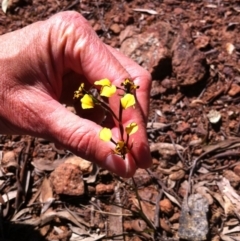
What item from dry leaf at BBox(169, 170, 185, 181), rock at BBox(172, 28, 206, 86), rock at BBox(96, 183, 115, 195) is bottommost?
rock at BBox(96, 183, 115, 195)

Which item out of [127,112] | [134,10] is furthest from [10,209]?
[134,10]

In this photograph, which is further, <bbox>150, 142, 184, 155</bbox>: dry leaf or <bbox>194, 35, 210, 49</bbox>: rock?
<bbox>194, 35, 210, 49</bbox>: rock

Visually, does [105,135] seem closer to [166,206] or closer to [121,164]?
[121,164]

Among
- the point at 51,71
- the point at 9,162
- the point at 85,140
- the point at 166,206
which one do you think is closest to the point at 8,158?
the point at 9,162

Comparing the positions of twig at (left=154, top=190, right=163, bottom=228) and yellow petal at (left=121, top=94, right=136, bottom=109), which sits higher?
yellow petal at (left=121, top=94, right=136, bottom=109)

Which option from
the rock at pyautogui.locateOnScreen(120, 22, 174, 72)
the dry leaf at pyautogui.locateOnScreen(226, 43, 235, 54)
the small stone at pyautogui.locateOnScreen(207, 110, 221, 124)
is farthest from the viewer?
the dry leaf at pyautogui.locateOnScreen(226, 43, 235, 54)

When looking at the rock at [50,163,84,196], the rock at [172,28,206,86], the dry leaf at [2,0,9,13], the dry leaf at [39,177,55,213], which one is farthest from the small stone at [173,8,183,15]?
the dry leaf at [39,177,55,213]

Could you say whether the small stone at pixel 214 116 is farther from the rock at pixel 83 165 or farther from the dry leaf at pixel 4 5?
the dry leaf at pixel 4 5

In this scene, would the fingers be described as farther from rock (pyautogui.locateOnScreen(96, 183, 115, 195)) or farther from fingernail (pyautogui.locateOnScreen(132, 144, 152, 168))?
rock (pyautogui.locateOnScreen(96, 183, 115, 195))

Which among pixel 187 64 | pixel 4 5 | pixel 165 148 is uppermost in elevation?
pixel 4 5
